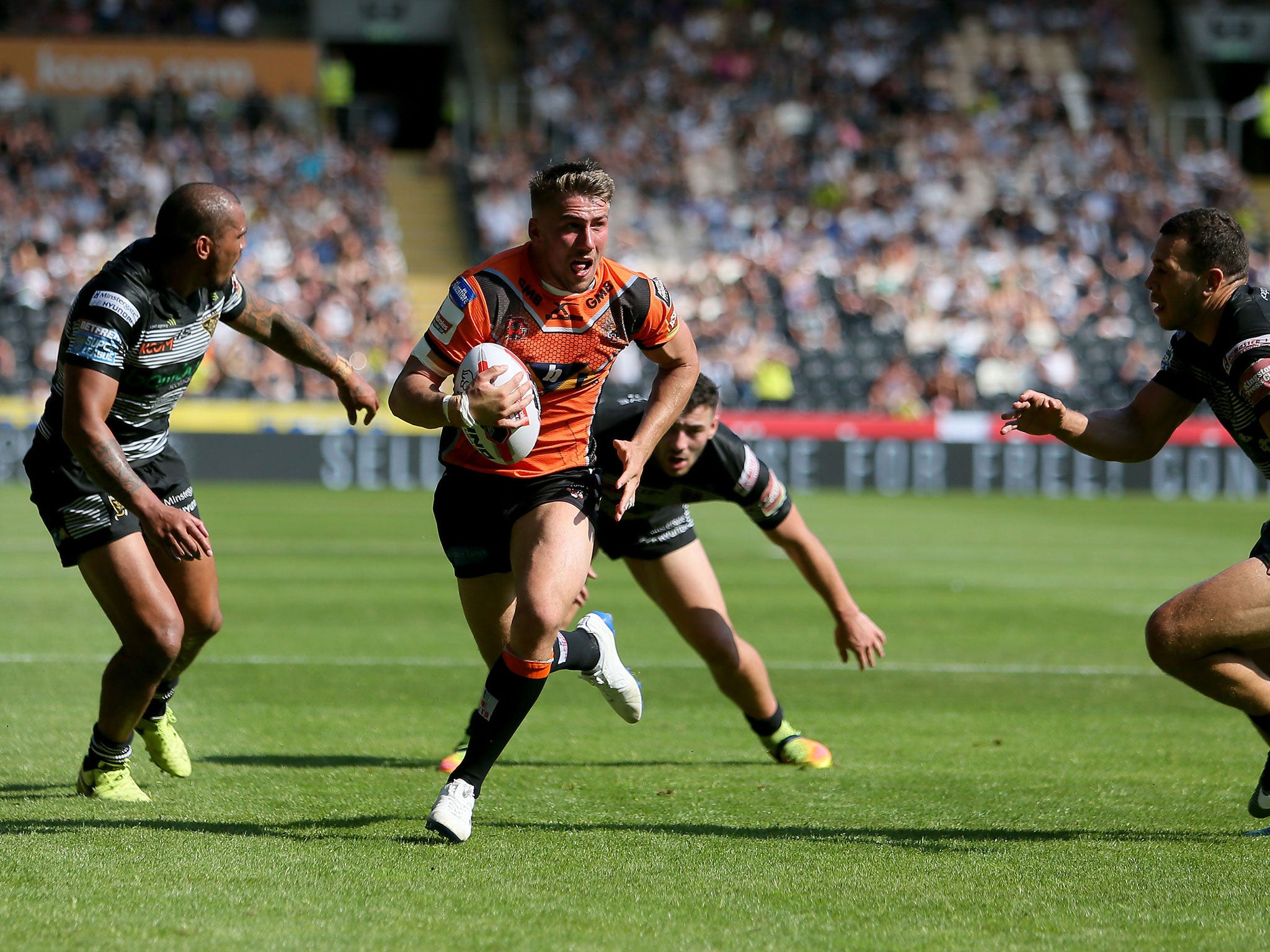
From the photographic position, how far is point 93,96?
34094mm

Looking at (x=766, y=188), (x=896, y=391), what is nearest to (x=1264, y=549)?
(x=896, y=391)

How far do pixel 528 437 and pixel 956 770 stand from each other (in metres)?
2.68

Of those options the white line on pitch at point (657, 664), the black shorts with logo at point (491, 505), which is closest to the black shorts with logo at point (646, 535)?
the black shorts with logo at point (491, 505)

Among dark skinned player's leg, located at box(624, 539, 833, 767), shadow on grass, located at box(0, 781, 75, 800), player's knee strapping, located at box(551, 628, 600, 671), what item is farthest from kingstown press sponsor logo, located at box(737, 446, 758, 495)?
shadow on grass, located at box(0, 781, 75, 800)

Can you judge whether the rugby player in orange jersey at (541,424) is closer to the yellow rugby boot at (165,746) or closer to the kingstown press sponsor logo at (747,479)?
the kingstown press sponsor logo at (747,479)

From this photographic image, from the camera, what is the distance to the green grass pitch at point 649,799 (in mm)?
4484

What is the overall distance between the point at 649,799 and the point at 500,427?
1723 mm

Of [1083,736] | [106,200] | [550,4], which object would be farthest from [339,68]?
[1083,736]

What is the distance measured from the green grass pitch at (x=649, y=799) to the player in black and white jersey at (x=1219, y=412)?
627 millimetres

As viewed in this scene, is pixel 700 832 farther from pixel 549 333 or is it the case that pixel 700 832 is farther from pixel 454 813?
pixel 549 333

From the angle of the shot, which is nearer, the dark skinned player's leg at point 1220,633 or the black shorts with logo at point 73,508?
the dark skinned player's leg at point 1220,633

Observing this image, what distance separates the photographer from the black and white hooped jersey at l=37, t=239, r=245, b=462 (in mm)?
5672

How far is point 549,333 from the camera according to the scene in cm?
582

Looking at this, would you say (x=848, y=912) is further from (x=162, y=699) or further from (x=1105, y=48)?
(x=1105, y=48)
